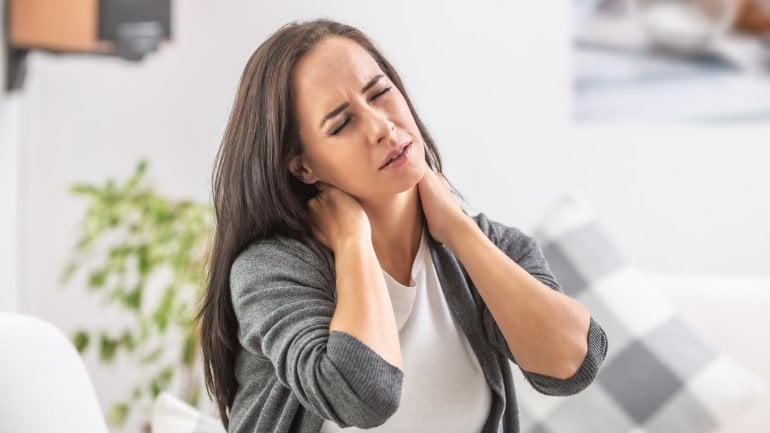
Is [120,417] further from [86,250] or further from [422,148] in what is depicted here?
[422,148]

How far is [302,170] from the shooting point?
1314 millimetres

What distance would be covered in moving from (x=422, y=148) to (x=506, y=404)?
1.21 ft

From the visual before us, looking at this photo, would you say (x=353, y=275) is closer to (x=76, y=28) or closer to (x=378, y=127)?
(x=378, y=127)

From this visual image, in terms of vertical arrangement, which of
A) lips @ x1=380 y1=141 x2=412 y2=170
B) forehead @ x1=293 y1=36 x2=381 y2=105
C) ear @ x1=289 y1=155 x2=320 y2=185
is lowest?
ear @ x1=289 y1=155 x2=320 y2=185

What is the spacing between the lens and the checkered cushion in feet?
6.52

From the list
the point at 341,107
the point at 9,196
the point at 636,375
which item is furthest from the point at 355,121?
the point at 9,196

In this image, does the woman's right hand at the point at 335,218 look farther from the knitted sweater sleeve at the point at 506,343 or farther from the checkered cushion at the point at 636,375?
the checkered cushion at the point at 636,375

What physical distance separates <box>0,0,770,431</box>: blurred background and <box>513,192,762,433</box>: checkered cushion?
686 millimetres

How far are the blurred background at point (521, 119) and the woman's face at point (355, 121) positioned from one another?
60.5 inches

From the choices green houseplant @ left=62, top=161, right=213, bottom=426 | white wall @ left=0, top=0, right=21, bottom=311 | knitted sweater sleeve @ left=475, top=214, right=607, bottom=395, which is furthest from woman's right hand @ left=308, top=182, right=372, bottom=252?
white wall @ left=0, top=0, right=21, bottom=311

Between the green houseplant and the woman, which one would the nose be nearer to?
the woman

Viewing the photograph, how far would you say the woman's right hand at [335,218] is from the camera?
1273 millimetres

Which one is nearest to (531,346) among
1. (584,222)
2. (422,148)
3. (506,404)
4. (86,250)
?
(506,404)

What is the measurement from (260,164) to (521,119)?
1.63m
